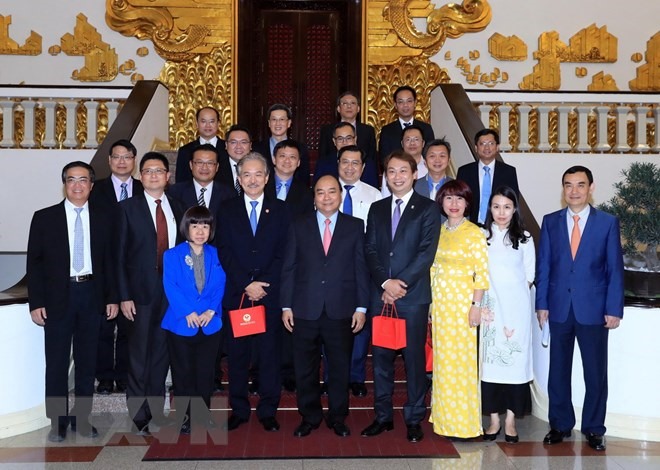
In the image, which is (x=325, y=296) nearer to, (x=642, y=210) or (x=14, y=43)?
(x=642, y=210)

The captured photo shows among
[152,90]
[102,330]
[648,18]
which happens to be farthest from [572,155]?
[102,330]

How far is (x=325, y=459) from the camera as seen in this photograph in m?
4.38

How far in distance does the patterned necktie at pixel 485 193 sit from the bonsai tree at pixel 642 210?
3.08 ft

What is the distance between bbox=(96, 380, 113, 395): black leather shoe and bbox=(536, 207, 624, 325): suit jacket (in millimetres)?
2804

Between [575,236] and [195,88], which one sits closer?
[575,236]

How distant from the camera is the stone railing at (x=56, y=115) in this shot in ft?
28.7

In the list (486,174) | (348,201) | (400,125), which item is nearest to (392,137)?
(400,125)

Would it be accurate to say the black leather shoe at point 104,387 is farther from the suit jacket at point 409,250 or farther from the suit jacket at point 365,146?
the suit jacket at point 365,146

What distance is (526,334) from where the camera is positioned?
4.72m

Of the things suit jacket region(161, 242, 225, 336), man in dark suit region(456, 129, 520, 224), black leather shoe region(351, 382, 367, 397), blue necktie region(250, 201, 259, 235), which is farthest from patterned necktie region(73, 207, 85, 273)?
man in dark suit region(456, 129, 520, 224)

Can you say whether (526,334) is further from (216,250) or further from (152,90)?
(152,90)

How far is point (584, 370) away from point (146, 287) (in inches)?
102

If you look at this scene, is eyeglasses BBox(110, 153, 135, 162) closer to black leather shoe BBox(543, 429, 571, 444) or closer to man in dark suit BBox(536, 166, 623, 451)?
man in dark suit BBox(536, 166, 623, 451)

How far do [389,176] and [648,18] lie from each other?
633 cm
